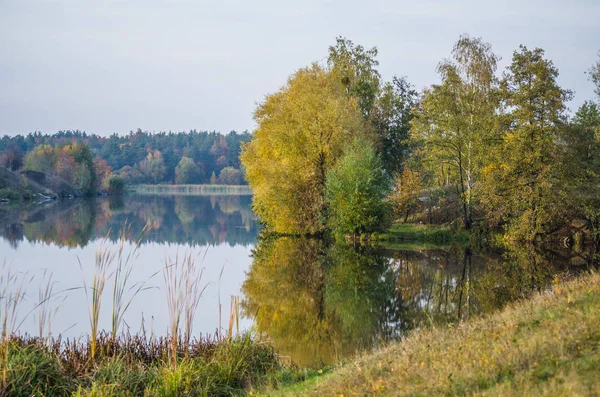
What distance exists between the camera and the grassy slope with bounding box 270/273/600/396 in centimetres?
627

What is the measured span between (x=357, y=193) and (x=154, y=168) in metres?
131

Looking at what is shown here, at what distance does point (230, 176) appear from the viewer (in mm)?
152375

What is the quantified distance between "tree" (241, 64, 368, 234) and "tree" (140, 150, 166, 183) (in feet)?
402

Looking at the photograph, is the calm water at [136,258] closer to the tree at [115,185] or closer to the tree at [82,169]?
the tree at [82,169]

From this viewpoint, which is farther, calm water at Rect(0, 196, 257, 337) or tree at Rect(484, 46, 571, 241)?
tree at Rect(484, 46, 571, 241)

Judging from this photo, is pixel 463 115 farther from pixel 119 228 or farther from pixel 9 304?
pixel 9 304

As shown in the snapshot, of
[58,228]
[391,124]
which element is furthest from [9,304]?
[391,124]

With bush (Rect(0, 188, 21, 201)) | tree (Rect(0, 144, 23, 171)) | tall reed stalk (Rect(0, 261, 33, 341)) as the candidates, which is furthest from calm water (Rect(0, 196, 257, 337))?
tree (Rect(0, 144, 23, 171))

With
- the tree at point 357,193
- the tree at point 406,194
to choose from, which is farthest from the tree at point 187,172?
the tree at point 357,193

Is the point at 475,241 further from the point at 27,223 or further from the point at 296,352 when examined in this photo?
the point at 27,223

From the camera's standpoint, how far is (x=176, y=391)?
870 cm

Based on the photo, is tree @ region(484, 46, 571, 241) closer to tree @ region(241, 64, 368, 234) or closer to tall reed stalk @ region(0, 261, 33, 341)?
tree @ region(241, 64, 368, 234)

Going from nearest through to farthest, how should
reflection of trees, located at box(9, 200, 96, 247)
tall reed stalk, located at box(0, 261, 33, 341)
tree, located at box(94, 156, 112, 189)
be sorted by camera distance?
tall reed stalk, located at box(0, 261, 33, 341), reflection of trees, located at box(9, 200, 96, 247), tree, located at box(94, 156, 112, 189)

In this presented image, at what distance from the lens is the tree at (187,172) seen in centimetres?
15438
